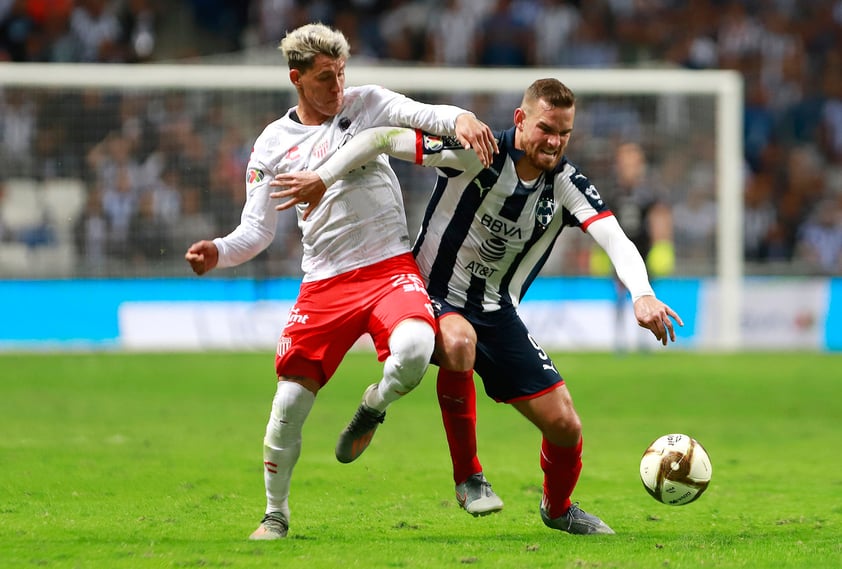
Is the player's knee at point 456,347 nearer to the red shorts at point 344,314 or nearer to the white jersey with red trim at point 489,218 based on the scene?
the red shorts at point 344,314

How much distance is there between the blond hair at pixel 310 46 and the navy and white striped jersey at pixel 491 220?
0.62 m

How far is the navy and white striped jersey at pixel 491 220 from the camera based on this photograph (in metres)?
6.53

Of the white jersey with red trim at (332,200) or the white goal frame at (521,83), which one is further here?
the white goal frame at (521,83)

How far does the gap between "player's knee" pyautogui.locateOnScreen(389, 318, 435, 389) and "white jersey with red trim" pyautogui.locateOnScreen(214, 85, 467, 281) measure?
1.74 ft

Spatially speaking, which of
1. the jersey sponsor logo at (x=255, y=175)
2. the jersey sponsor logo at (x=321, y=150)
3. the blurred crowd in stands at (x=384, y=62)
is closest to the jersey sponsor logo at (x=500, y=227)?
the jersey sponsor logo at (x=321, y=150)

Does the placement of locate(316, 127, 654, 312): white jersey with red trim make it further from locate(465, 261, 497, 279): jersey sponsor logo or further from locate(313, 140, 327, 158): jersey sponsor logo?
locate(313, 140, 327, 158): jersey sponsor logo

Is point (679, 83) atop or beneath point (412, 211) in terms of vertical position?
atop

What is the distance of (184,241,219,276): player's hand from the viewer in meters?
6.25

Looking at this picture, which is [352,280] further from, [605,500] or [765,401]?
[765,401]

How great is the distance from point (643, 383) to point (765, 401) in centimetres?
181

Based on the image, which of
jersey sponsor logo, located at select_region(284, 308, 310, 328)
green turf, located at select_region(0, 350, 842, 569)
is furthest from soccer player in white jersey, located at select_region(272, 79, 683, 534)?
jersey sponsor logo, located at select_region(284, 308, 310, 328)

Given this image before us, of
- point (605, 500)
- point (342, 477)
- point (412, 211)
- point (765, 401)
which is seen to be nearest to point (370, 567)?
point (605, 500)

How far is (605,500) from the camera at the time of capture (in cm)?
780

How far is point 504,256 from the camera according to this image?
671 centimetres
